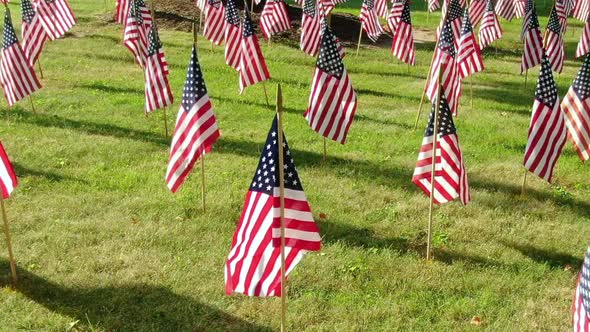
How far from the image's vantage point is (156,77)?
12352mm

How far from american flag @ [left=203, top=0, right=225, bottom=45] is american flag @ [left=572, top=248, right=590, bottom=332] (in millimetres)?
14009

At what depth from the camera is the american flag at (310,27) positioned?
681 inches

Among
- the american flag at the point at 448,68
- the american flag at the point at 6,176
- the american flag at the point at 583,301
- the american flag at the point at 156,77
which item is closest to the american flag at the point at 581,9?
the american flag at the point at 448,68

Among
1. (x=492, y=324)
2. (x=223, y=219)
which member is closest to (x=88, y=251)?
(x=223, y=219)

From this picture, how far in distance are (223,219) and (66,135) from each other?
489cm

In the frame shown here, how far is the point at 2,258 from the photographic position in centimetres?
834

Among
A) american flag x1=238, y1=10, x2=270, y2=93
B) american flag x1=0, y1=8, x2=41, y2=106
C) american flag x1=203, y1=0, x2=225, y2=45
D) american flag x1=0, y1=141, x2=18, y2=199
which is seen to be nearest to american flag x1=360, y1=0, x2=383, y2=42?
american flag x1=203, y1=0, x2=225, y2=45

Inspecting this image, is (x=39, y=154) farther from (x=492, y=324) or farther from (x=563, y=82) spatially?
(x=563, y=82)

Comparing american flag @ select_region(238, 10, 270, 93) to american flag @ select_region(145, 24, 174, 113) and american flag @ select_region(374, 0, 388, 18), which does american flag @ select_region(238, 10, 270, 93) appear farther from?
american flag @ select_region(374, 0, 388, 18)

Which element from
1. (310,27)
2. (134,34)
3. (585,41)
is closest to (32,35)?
(134,34)

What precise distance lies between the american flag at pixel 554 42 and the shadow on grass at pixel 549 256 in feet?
29.4

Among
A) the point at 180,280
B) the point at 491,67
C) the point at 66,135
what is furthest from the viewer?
the point at 491,67

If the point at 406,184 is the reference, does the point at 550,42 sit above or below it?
above

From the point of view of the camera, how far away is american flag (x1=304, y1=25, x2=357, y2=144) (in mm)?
10992
